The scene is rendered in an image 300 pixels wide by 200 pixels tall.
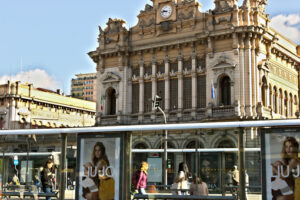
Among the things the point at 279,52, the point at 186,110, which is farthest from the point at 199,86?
the point at 279,52

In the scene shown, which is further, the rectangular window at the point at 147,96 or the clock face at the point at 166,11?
the clock face at the point at 166,11

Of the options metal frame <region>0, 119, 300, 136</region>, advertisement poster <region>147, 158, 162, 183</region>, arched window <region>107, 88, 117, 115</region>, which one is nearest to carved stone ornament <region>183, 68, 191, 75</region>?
arched window <region>107, 88, 117, 115</region>

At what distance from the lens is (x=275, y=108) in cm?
4809

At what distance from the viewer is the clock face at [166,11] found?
161 feet

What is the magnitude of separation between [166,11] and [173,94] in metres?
9.24

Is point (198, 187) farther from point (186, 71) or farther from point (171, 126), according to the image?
point (186, 71)

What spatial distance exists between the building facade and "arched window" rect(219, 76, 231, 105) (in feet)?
0.32

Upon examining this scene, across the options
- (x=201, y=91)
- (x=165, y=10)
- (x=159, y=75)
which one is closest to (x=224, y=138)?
(x=201, y=91)

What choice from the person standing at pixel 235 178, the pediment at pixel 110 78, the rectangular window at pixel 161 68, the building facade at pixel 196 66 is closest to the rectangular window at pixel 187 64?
the building facade at pixel 196 66

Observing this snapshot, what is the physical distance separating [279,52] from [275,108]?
6289mm

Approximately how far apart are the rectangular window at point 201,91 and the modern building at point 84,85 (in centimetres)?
11973

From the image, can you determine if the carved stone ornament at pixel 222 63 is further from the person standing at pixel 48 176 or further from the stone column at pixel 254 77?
the person standing at pixel 48 176

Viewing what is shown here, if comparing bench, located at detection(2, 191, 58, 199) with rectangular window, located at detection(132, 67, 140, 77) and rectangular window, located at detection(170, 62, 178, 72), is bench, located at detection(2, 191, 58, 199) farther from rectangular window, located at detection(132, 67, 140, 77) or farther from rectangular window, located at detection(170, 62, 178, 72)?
rectangular window, located at detection(132, 67, 140, 77)

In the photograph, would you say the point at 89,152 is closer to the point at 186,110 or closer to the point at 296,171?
the point at 296,171
